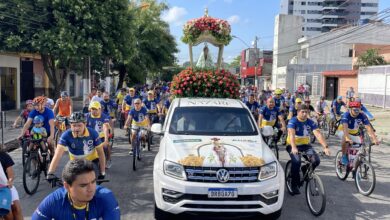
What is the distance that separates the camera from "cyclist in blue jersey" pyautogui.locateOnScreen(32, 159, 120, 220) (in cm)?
268

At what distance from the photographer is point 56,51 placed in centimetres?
1789

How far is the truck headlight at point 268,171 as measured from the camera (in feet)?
17.2

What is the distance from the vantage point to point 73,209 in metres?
2.85

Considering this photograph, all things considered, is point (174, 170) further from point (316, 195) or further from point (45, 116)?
point (45, 116)

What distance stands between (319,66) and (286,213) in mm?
43627

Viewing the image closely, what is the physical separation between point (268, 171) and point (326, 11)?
127m

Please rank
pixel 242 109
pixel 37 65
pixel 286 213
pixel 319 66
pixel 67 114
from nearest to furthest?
1. pixel 286 213
2. pixel 242 109
3. pixel 67 114
4. pixel 37 65
5. pixel 319 66

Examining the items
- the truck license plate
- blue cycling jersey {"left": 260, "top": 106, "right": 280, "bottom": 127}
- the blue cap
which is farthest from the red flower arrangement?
the blue cap

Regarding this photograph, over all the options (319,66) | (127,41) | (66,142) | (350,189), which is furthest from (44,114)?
(319,66)

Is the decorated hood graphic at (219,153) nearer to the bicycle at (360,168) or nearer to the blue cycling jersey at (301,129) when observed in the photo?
the blue cycling jersey at (301,129)

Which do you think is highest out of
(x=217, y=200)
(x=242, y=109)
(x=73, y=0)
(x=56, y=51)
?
(x=73, y=0)

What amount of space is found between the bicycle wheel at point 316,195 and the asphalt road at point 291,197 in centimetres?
12

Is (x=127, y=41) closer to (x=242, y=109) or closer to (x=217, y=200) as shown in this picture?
(x=242, y=109)

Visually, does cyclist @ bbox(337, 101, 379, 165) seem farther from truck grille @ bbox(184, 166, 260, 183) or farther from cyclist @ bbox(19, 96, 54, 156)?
cyclist @ bbox(19, 96, 54, 156)
